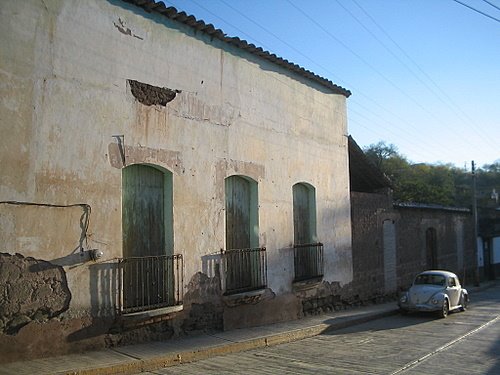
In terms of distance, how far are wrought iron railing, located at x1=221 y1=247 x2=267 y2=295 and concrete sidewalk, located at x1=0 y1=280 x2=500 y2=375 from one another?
938 mm

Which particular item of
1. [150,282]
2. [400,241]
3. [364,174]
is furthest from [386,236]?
[150,282]

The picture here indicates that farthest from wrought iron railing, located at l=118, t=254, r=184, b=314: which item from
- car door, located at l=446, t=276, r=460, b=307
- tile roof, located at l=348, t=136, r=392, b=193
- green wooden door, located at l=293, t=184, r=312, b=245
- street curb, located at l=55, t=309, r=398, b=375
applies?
car door, located at l=446, t=276, r=460, b=307

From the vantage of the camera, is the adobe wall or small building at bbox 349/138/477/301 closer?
the adobe wall

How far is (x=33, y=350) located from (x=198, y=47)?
6429mm

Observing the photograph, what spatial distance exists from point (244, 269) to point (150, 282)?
2706 millimetres

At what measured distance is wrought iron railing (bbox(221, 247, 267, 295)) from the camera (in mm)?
10492

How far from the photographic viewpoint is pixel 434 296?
49.6 feet

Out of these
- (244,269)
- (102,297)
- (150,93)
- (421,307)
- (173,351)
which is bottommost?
(421,307)

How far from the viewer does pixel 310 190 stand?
13555mm

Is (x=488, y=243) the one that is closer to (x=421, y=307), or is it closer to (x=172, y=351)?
(x=421, y=307)

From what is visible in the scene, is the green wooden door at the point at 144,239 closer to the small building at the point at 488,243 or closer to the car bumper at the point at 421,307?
the car bumper at the point at 421,307

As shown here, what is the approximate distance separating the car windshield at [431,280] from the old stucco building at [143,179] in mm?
4820

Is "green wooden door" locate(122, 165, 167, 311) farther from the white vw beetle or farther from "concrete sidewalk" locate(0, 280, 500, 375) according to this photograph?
the white vw beetle

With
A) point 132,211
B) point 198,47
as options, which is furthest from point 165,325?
point 198,47
